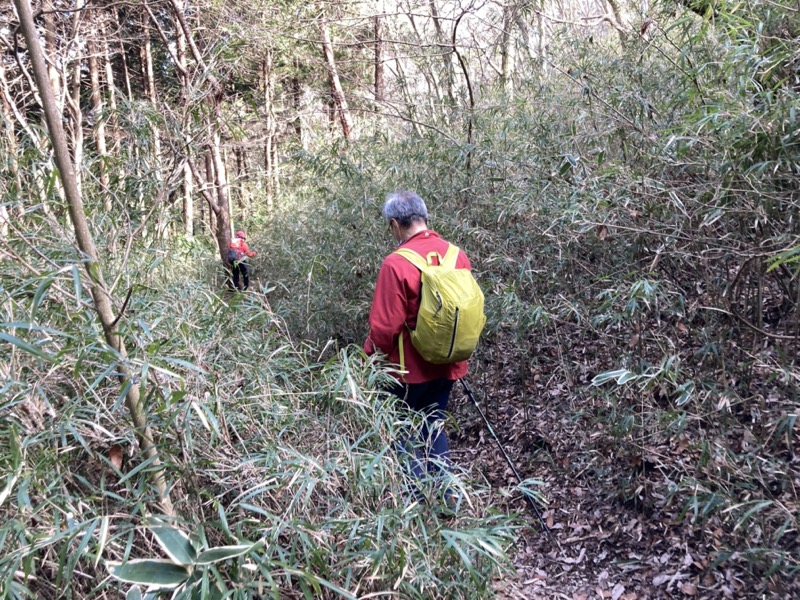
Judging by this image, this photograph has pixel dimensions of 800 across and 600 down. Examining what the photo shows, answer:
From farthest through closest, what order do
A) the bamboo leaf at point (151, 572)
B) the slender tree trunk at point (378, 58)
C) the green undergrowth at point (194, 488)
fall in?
the slender tree trunk at point (378, 58) → the green undergrowth at point (194, 488) → the bamboo leaf at point (151, 572)

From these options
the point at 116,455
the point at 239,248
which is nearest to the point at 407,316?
the point at 116,455

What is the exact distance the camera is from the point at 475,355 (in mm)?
4266

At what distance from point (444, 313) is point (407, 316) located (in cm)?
22

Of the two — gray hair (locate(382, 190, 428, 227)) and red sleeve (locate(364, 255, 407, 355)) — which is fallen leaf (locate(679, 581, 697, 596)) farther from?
gray hair (locate(382, 190, 428, 227))

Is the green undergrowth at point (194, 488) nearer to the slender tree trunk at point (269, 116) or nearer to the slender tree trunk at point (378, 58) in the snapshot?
the slender tree trunk at point (378, 58)

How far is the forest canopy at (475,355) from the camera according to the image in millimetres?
1541

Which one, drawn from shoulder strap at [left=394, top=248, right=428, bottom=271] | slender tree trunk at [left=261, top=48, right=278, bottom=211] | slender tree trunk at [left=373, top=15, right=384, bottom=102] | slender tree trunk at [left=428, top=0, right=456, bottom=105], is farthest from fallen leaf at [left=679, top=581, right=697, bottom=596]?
slender tree trunk at [left=261, top=48, right=278, bottom=211]

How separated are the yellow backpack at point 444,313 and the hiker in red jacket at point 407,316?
5cm

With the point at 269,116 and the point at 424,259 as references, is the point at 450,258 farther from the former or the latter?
the point at 269,116

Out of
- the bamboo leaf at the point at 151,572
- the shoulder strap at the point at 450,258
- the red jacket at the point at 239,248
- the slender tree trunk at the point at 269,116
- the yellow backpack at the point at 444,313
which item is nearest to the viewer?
the bamboo leaf at the point at 151,572

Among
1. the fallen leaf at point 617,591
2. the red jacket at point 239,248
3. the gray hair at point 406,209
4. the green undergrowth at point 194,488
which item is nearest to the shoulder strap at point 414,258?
the gray hair at point 406,209

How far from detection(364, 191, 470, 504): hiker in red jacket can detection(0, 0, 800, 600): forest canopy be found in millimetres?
152

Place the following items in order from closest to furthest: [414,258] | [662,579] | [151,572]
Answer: [151,572] < [662,579] < [414,258]

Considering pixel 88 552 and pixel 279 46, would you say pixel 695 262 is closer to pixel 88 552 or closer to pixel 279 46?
pixel 88 552
